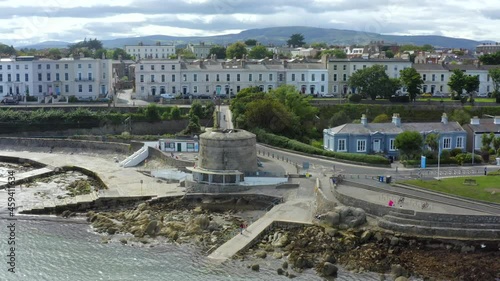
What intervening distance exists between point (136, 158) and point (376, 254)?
24744mm

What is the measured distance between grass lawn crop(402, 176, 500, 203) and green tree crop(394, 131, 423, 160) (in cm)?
688

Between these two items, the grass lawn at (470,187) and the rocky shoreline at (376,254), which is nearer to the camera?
the rocky shoreline at (376,254)

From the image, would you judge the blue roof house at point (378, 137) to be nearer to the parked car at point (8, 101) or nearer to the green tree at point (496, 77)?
the green tree at point (496, 77)

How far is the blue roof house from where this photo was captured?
4741cm

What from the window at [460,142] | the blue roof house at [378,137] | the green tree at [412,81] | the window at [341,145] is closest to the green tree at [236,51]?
the green tree at [412,81]

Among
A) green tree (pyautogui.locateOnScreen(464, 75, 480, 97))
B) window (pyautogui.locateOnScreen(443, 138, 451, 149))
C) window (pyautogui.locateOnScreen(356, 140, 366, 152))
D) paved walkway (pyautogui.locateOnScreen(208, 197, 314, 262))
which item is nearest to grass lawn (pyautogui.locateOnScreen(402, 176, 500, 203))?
paved walkway (pyautogui.locateOnScreen(208, 197, 314, 262))

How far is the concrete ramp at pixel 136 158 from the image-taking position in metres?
47.1

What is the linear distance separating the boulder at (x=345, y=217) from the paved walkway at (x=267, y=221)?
4.11 feet

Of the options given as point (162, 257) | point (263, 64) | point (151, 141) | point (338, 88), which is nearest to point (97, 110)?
point (151, 141)

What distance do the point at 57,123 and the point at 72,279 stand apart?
1538 inches

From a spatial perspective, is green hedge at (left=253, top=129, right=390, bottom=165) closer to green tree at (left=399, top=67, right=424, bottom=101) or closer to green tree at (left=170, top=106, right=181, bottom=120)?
green tree at (left=170, top=106, right=181, bottom=120)

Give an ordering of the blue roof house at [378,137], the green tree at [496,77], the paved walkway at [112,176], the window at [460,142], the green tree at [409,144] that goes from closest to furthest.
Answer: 1. the paved walkway at [112,176]
2. the green tree at [409,144]
3. the blue roof house at [378,137]
4. the window at [460,142]
5. the green tree at [496,77]

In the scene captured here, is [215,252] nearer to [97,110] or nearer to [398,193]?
[398,193]

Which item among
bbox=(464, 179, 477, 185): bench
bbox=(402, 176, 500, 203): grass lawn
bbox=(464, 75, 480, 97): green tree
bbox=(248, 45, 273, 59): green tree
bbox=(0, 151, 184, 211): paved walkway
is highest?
bbox=(248, 45, 273, 59): green tree
